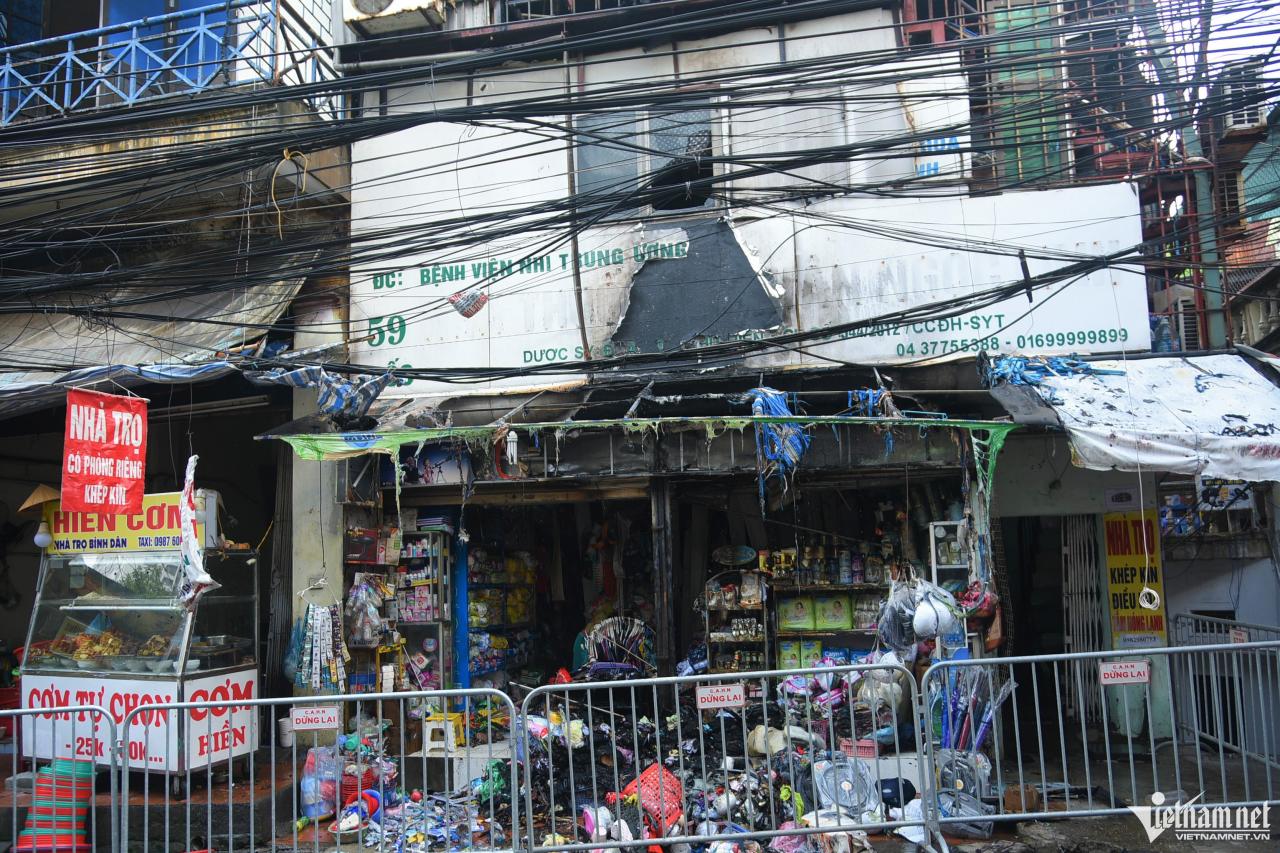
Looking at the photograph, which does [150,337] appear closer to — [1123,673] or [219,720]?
[219,720]

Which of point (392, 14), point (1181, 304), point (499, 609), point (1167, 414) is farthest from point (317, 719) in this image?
point (1181, 304)

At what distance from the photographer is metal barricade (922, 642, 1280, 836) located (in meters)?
5.97

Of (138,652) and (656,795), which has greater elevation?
(138,652)

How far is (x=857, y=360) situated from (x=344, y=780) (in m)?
6.44

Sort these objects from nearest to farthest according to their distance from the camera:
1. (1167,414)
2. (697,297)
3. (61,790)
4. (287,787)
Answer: (61,790) < (1167,414) < (287,787) < (697,297)

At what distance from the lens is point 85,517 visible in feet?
28.0

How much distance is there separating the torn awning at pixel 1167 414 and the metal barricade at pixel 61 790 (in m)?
7.96

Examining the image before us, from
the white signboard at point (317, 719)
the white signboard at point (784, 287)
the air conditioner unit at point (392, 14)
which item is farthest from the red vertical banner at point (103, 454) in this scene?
the air conditioner unit at point (392, 14)

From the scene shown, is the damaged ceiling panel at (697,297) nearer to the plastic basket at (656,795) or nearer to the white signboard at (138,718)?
the plastic basket at (656,795)

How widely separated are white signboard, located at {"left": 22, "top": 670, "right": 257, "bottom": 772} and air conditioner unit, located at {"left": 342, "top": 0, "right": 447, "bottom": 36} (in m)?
7.49

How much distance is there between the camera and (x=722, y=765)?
7.33m

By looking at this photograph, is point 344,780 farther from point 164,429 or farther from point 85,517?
point 164,429


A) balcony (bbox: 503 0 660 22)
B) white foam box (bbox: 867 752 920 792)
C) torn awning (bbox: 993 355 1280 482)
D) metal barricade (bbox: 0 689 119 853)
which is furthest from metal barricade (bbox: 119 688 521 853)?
balcony (bbox: 503 0 660 22)

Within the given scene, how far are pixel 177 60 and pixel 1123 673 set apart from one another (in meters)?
11.6
